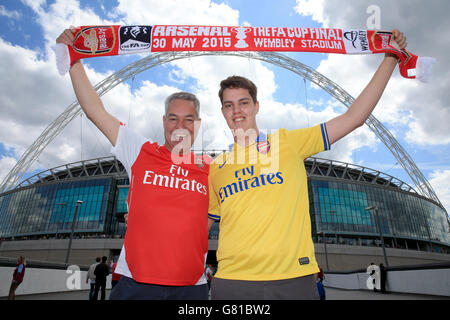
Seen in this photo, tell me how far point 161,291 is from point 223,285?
49 centimetres

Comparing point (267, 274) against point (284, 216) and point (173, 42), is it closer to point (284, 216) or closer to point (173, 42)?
point (284, 216)

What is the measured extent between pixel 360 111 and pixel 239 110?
1.00 meters

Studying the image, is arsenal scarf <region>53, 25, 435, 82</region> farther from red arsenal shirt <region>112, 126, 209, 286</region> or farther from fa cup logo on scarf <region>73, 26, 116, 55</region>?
red arsenal shirt <region>112, 126, 209, 286</region>

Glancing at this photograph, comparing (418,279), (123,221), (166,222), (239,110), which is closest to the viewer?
(166,222)

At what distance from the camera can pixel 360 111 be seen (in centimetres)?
210

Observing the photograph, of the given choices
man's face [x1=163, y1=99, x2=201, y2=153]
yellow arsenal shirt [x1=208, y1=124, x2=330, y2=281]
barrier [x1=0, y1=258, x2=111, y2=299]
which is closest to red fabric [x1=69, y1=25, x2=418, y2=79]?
man's face [x1=163, y1=99, x2=201, y2=153]

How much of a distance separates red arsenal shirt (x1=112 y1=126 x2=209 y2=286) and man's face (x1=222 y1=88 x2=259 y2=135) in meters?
0.54

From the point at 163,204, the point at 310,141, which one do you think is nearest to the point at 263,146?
the point at 310,141

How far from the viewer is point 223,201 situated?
82.0 inches

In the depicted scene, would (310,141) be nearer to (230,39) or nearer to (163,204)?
(163,204)

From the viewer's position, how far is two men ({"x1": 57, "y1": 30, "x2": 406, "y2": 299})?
174 centimetres

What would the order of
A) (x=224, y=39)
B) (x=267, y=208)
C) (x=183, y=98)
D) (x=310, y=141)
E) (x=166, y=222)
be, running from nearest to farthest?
(x=267, y=208), (x=166, y=222), (x=310, y=141), (x=183, y=98), (x=224, y=39)

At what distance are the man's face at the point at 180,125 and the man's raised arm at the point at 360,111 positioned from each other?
1.25 metres
